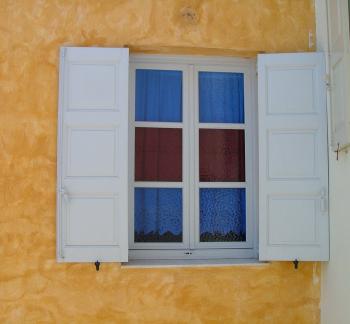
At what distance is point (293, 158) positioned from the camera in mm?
4449

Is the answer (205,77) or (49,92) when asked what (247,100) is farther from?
(49,92)

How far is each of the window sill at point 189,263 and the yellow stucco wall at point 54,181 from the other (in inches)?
1.3

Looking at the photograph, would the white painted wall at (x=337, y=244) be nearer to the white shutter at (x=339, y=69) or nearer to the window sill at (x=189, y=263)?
the white shutter at (x=339, y=69)

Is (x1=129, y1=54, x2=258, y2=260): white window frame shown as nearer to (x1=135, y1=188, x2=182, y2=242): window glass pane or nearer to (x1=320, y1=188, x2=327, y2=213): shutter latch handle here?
(x1=135, y1=188, x2=182, y2=242): window glass pane

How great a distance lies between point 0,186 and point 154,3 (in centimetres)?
177

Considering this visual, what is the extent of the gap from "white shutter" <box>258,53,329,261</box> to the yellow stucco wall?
192 mm

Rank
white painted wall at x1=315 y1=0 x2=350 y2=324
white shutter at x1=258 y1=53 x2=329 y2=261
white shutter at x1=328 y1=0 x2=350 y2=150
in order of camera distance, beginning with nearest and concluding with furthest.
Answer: white shutter at x1=328 y1=0 x2=350 y2=150, white painted wall at x1=315 y1=0 x2=350 y2=324, white shutter at x1=258 y1=53 x2=329 y2=261

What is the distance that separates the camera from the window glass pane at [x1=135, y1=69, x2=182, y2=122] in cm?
473

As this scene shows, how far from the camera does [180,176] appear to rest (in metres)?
4.70

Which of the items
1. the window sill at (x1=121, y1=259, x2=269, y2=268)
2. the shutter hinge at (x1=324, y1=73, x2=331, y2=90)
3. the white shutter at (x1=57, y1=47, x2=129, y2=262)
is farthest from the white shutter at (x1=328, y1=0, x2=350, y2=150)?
the white shutter at (x1=57, y1=47, x2=129, y2=262)

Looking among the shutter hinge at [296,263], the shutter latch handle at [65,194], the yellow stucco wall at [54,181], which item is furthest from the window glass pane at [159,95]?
the shutter hinge at [296,263]

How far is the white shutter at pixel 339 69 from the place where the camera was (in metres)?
3.89

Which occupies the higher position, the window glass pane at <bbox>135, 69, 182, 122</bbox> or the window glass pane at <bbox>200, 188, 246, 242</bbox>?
the window glass pane at <bbox>135, 69, 182, 122</bbox>

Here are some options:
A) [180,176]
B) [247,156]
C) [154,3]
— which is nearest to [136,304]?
[180,176]
